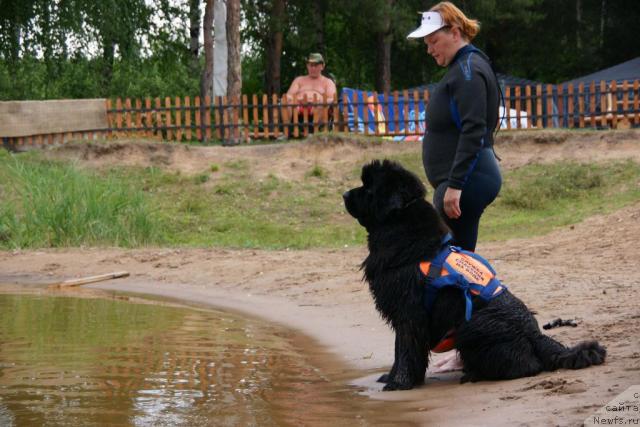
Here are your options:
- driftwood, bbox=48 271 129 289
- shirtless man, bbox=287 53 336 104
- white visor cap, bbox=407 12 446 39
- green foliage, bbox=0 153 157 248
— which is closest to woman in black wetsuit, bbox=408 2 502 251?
white visor cap, bbox=407 12 446 39

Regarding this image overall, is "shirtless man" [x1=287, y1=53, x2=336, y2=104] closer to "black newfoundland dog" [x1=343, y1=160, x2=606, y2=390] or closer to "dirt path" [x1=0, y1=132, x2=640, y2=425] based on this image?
"dirt path" [x1=0, y1=132, x2=640, y2=425]

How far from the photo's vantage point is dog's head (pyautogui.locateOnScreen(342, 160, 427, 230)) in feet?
20.3

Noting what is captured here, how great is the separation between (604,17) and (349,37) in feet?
35.8

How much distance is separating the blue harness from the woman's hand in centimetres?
22

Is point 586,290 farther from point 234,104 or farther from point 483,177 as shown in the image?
point 234,104

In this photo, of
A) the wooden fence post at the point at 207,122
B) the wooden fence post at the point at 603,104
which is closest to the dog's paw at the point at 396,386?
the wooden fence post at the point at 603,104

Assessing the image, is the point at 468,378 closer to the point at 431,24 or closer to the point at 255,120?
the point at 431,24

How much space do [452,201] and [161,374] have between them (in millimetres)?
2326

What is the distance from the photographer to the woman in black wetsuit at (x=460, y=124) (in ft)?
20.7

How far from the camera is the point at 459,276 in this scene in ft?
19.7

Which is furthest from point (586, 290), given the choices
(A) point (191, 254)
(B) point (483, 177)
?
(A) point (191, 254)

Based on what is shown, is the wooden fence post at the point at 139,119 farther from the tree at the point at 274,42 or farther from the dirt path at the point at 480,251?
the dirt path at the point at 480,251

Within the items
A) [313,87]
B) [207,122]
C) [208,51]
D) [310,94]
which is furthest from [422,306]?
[208,51]

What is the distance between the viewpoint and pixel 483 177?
643cm
